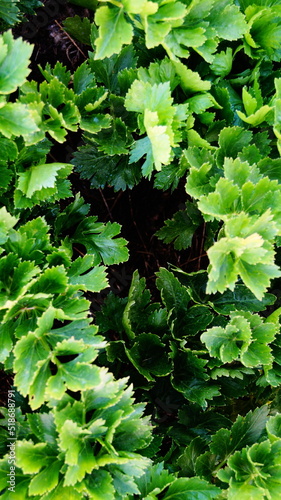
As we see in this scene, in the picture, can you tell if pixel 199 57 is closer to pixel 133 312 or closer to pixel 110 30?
pixel 110 30

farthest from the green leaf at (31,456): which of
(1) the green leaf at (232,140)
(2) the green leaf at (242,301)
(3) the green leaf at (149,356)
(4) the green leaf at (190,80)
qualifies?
(4) the green leaf at (190,80)

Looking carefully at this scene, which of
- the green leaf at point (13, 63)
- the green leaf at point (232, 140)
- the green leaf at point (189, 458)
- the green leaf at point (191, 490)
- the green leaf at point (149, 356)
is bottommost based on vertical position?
the green leaf at point (189, 458)

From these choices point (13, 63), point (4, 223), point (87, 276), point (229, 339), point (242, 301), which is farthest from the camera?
point (242, 301)

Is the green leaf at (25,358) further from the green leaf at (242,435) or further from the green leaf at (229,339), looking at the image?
the green leaf at (242,435)

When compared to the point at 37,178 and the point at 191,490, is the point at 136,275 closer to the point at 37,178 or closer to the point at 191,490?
the point at 37,178

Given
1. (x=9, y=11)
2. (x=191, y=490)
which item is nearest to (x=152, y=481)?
(x=191, y=490)

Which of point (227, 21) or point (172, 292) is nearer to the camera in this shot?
point (227, 21)
